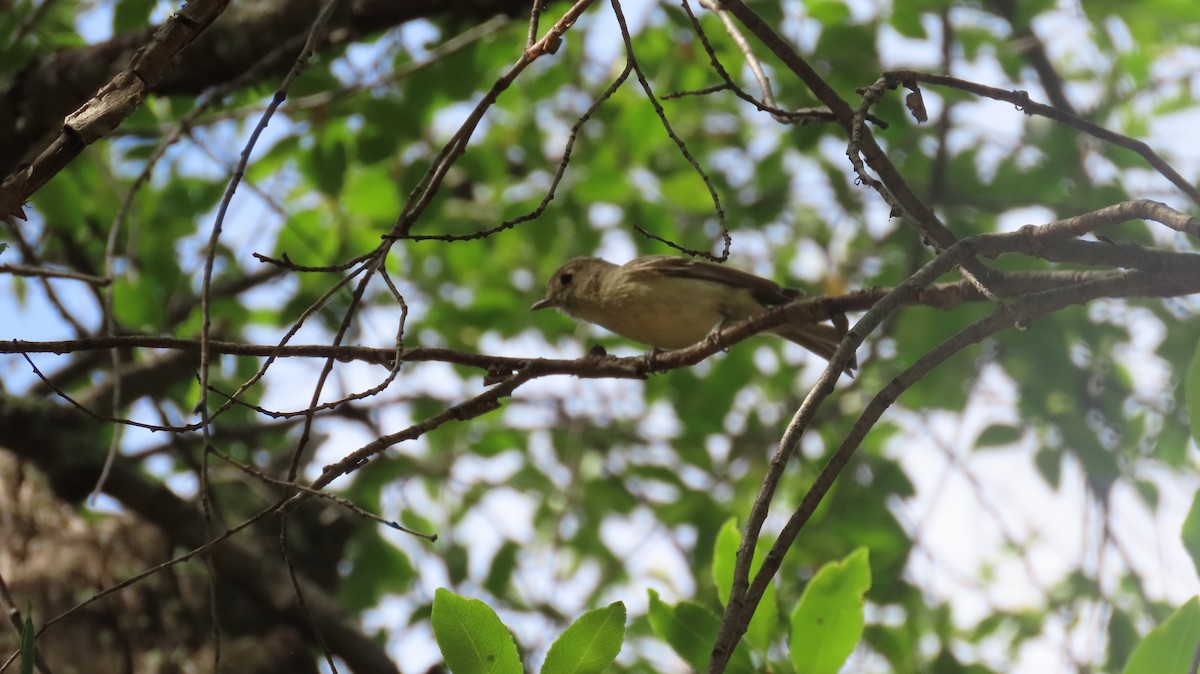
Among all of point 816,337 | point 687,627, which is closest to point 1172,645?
point 687,627

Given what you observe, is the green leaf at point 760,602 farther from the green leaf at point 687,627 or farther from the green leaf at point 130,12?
the green leaf at point 130,12

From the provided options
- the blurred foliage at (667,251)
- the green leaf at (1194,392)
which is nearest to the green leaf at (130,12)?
the blurred foliage at (667,251)

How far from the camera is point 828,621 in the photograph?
2.56 meters

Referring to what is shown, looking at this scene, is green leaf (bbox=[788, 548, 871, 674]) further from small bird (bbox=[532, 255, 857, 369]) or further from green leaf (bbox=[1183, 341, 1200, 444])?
small bird (bbox=[532, 255, 857, 369])

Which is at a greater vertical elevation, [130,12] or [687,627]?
[130,12]

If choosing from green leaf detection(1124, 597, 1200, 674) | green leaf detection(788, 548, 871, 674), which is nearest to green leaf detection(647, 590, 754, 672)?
green leaf detection(788, 548, 871, 674)

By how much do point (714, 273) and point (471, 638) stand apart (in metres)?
2.87

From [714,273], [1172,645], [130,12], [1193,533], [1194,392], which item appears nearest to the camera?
[1172,645]

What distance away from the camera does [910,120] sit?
550cm

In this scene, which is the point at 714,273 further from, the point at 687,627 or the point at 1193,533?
the point at 1193,533

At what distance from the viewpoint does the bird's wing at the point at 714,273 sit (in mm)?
4617

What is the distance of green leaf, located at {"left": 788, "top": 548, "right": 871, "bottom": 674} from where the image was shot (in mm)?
2521

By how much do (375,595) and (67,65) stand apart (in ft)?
10.4

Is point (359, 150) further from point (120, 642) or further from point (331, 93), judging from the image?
point (120, 642)
